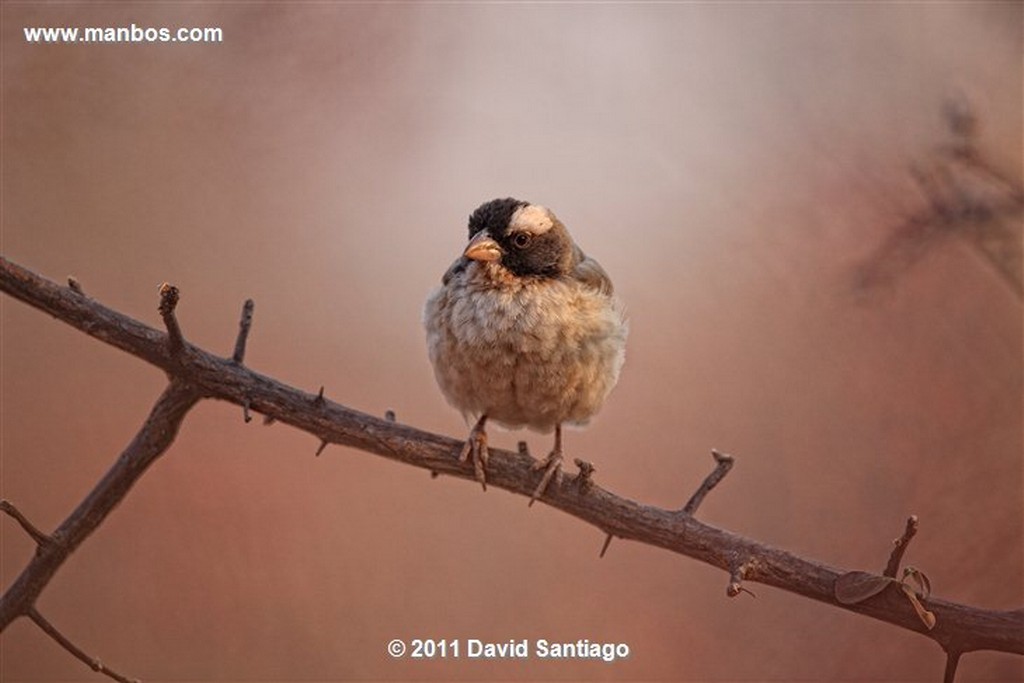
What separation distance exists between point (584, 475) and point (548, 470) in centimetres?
9

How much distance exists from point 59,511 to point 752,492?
1446mm

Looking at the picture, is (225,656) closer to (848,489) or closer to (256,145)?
(256,145)

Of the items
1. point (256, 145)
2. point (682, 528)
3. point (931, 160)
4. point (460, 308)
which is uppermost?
point (931, 160)

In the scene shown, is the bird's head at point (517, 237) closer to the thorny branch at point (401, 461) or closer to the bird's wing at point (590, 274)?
the bird's wing at point (590, 274)

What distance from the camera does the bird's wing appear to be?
2.31 meters

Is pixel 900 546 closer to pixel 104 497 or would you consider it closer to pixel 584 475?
pixel 584 475

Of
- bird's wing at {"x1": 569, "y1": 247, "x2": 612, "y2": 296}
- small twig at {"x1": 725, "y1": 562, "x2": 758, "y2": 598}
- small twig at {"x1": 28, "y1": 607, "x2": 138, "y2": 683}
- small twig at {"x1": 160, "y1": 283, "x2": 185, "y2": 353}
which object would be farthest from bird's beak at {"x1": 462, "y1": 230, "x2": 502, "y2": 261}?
small twig at {"x1": 28, "y1": 607, "x2": 138, "y2": 683}

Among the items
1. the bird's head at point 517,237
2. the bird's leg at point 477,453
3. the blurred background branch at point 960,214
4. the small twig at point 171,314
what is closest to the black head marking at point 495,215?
the bird's head at point 517,237

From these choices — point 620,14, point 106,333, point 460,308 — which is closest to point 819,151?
point 620,14

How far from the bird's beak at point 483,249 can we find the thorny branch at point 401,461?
35cm

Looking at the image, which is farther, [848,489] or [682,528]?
[848,489]

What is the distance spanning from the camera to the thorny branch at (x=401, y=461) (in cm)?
208

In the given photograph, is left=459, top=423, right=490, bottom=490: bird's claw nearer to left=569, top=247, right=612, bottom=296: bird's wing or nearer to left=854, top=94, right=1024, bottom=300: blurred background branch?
left=569, top=247, right=612, bottom=296: bird's wing

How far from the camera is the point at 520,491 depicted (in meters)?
2.23
